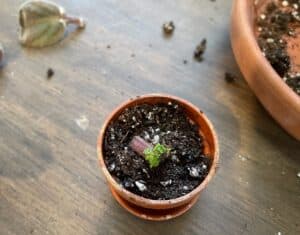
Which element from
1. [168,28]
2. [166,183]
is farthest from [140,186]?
[168,28]

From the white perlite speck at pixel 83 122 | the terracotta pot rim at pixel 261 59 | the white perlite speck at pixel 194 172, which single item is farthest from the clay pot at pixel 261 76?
the white perlite speck at pixel 83 122

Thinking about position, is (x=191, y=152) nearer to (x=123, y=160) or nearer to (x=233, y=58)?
(x=123, y=160)

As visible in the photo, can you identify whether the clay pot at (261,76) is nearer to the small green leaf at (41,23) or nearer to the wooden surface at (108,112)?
the wooden surface at (108,112)

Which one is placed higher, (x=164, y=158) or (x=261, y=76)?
(x=261, y=76)

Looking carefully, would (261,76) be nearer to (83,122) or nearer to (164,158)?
(164,158)

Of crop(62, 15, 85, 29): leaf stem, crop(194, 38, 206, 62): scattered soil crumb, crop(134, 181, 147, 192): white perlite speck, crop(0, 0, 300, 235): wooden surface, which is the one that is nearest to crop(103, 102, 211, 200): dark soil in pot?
crop(134, 181, 147, 192): white perlite speck
